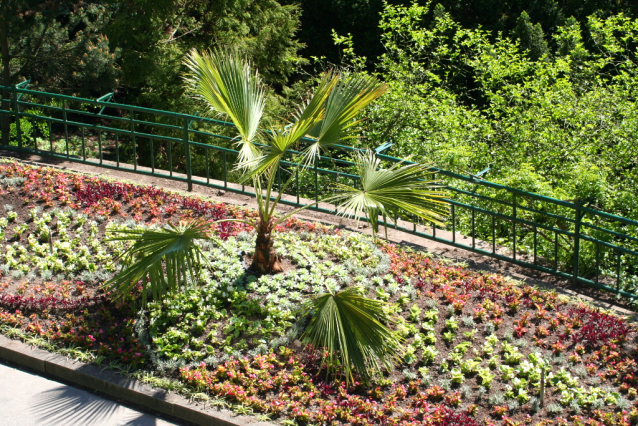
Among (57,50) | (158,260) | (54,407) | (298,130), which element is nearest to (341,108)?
(298,130)

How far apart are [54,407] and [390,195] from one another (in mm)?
3588

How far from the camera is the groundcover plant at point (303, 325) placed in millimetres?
6141

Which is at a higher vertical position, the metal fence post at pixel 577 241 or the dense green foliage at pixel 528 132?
the dense green foliage at pixel 528 132

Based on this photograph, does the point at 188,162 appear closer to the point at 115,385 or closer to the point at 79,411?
the point at 115,385

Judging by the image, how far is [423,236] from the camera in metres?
8.92

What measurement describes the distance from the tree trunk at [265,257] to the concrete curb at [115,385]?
1870 mm

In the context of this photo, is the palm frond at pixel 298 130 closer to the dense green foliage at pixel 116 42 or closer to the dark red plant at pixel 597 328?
the dark red plant at pixel 597 328

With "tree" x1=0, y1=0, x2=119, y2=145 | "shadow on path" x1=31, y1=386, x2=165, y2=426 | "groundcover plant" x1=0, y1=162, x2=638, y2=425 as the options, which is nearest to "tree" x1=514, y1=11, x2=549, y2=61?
"tree" x1=0, y1=0, x2=119, y2=145

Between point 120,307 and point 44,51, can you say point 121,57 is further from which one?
point 120,307

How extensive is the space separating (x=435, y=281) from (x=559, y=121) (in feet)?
23.4

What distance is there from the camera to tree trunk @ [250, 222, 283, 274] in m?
7.40

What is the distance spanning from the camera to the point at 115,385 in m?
6.28

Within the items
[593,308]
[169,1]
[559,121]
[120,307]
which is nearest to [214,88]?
[120,307]

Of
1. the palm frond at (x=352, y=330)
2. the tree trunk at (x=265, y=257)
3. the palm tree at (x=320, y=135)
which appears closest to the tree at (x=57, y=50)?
the palm tree at (x=320, y=135)
